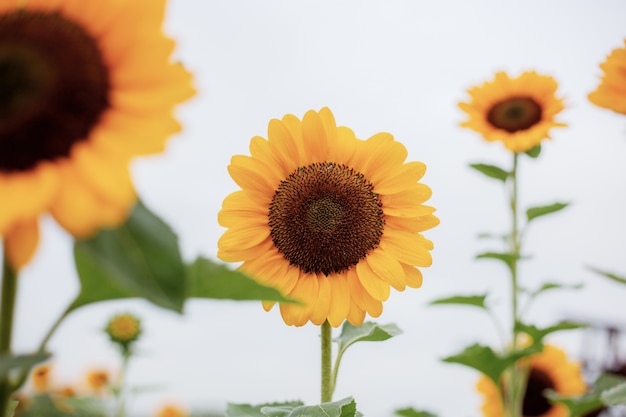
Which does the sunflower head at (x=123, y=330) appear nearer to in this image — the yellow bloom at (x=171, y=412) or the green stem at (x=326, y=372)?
the yellow bloom at (x=171, y=412)

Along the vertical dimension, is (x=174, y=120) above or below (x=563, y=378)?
above

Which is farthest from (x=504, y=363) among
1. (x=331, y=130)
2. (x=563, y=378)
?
(x=331, y=130)

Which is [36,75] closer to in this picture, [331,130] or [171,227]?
[171,227]

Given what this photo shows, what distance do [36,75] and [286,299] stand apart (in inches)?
13.2

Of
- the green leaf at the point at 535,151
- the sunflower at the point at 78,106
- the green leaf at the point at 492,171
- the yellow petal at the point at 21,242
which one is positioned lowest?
the yellow petal at the point at 21,242

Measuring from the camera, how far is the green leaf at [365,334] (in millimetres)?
1603

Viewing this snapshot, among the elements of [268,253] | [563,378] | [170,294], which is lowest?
[563,378]

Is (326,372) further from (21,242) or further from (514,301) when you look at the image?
(514,301)

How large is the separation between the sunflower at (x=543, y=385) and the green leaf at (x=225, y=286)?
327 centimetres

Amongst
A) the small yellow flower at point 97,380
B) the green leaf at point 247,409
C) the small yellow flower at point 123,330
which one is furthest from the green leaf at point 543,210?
the small yellow flower at point 97,380

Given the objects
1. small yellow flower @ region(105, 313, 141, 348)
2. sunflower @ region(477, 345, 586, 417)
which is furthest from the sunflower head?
sunflower @ region(477, 345, 586, 417)

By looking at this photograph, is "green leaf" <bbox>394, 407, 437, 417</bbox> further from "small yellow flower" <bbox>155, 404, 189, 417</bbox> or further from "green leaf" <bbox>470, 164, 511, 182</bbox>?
"small yellow flower" <bbox>155, 404, 189, 417</bbox>

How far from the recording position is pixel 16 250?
663mm

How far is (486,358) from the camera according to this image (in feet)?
9.00
